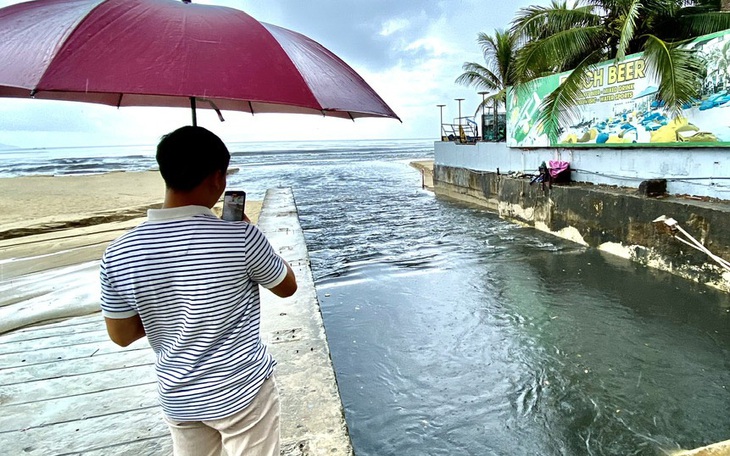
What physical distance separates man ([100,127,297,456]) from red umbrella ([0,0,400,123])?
348 millimetres

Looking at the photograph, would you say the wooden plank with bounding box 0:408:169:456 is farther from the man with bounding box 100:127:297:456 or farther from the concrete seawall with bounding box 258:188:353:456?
the man with bounding box 100:127:297:456

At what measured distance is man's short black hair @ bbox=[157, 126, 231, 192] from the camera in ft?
4.93

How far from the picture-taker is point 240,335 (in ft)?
5.33

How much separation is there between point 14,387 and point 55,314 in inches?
71.2

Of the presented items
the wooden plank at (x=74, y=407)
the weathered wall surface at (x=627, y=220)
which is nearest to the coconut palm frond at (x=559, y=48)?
the weathered wall surface at (x=627, y=220)

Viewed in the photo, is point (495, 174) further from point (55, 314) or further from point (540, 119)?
point (55, 314)

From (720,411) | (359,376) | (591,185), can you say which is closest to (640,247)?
(591,185)

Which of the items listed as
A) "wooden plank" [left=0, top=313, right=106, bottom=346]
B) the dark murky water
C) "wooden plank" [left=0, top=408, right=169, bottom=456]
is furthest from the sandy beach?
the dark murky water

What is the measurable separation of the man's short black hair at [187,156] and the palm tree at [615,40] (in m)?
9.69

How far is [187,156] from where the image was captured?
150cm

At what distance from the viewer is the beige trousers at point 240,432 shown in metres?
1.66

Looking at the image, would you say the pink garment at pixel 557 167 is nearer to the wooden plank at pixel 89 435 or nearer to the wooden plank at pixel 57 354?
the wooden plank at pixel 57 354

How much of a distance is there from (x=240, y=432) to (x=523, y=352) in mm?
5126

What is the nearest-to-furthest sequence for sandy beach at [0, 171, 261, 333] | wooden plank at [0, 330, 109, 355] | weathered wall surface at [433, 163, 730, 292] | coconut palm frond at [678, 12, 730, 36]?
wooden plank at [0, 330, 109, 355] → sandy beach at [0, 171, 261, 333] → weathered wall surface at [433, 163, 730, 292] → coconut palm frond at [678, 12, 730, 36]
